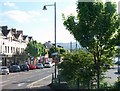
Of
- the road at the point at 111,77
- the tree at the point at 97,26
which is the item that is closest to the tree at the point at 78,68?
the tree at the point at 97,26

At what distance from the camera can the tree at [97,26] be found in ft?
60.4

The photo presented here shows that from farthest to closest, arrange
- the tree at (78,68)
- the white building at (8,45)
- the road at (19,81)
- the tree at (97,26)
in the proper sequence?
the white building at (8,45), the road at (19,81), the tree at (78,68), the tree at (97,26)

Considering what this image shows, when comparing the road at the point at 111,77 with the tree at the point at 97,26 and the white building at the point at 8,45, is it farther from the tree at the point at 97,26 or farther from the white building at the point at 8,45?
the white building at the point at 8,45

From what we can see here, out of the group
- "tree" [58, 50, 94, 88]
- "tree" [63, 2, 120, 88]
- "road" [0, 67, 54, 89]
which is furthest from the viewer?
"road" [0, 67, 54, 89]

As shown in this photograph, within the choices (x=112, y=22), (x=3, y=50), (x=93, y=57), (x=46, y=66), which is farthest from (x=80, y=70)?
(x=46, y=66)

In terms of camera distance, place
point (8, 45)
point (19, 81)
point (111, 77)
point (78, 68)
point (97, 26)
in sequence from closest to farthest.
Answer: point (97, 26) < point (78, 68) < point (111, 77) < point (19, 81) < point (8, 45)

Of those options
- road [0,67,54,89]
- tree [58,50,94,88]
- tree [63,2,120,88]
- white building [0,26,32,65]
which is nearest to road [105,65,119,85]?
tree [58,50,94,88]

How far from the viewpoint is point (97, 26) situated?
60.1 ft

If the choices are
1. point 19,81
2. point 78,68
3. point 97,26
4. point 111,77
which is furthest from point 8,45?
point 97,26

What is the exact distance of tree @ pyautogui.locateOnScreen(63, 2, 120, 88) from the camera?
60.4 feet

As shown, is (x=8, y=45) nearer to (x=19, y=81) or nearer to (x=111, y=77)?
(x=19, y=81)

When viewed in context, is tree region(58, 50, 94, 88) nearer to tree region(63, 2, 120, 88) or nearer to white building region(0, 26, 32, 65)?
tree region(63, 2, 120, 88)

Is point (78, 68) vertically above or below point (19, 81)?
above

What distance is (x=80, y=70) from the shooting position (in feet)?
68.4
